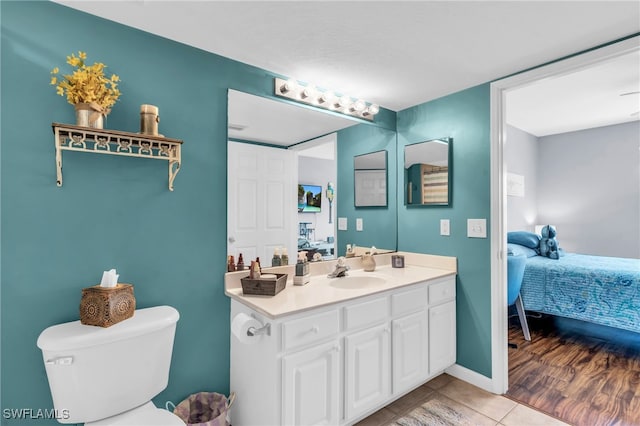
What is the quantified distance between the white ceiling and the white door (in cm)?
56

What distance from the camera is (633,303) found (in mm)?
2695

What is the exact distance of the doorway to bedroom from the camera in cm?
206

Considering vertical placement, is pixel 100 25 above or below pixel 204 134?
above

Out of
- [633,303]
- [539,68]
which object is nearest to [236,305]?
[539,68]

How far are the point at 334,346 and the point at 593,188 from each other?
4.79 meters

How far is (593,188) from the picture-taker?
4395 millimetres

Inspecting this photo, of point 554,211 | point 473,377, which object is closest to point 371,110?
point 473,377

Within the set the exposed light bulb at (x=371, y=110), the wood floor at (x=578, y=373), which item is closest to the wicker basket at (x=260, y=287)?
the exposed light bulb at (x=371, y=110)

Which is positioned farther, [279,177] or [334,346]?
[279,177]

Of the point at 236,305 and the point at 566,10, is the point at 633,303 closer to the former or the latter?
the point at 566,10

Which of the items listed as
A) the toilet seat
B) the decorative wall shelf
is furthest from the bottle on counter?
the toilet seat

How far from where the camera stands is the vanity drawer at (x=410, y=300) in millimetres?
1920

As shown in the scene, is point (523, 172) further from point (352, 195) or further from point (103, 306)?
point (103, 306)

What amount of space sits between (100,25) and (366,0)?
1227 millimetres
